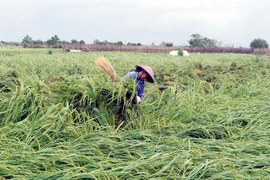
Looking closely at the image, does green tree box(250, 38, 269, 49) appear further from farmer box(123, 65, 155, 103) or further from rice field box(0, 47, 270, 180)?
farmer box(123, 65, 155, 103)

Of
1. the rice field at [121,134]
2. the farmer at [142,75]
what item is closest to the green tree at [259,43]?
the rice field at [121,134]

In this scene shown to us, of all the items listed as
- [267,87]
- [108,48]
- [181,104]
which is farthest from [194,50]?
[181,104]

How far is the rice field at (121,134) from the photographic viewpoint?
→ 7.75 ft

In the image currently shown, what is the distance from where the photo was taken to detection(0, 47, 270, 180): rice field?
2361 mm

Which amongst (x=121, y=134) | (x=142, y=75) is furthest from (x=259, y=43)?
(x=121, y=134)

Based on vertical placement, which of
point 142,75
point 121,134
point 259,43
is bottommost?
point 121,134

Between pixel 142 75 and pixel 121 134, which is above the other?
pixel 142 75

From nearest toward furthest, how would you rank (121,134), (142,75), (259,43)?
(121,134)
(142,75)
(259,43)

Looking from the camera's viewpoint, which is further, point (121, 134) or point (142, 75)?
point (142, 75)

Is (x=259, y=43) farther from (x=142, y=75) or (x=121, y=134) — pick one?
(x=121, y=134)

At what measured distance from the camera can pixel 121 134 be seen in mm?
3051

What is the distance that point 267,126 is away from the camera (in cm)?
365

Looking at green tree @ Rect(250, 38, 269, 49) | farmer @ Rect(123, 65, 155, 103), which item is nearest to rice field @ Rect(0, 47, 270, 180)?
farmer @ Rect(123, 65, 155, 103)

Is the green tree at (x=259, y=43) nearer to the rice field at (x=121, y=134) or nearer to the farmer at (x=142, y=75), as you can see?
the rice field at (x=121, y=134)
